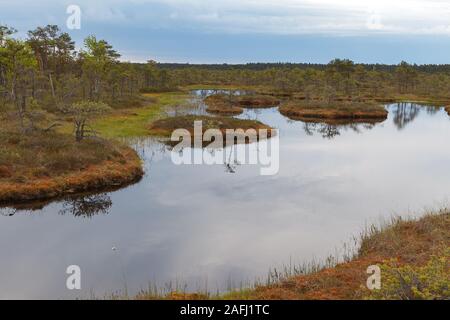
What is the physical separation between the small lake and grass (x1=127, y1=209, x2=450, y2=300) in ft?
5.15

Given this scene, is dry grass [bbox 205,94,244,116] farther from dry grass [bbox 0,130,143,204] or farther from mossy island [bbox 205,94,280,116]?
dry grass [bbox 0,130,143,204]

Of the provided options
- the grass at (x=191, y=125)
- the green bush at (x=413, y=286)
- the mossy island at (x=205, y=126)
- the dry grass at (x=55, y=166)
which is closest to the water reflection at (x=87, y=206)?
the dry grass at (x=55, y=166)

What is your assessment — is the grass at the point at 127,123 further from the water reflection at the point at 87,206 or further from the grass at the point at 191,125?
the water reflection at the point at 87,206

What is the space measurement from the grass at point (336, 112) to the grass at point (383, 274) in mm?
56574

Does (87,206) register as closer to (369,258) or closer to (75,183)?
(75,183)

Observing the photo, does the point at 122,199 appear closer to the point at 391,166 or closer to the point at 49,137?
Result: the point at 49,137

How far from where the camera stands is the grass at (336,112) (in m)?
78.0

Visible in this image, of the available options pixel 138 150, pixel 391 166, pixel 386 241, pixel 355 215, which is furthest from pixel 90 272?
pixel 391 166

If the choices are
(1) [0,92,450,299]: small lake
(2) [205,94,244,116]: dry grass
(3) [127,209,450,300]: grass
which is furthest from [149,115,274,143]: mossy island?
(3) [127,209,450,300]: grass

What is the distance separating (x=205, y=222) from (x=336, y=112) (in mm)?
61023

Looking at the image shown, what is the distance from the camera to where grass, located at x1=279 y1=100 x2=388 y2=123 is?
78.0 meters

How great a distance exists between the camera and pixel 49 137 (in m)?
33.7
